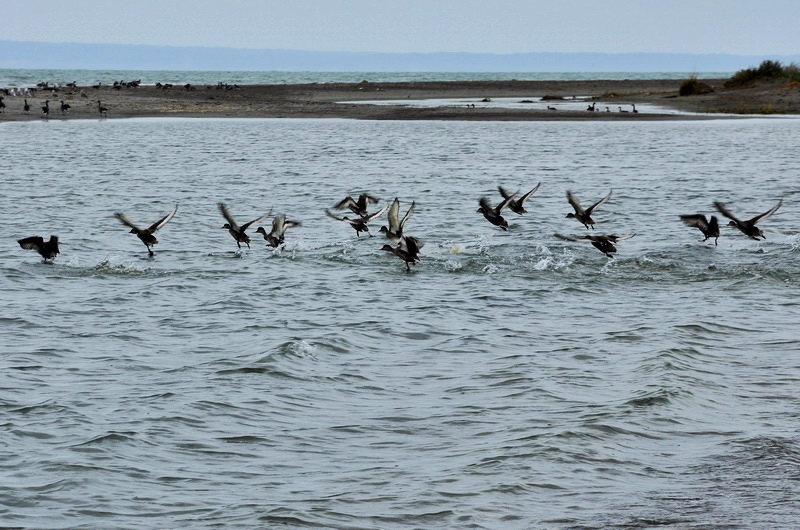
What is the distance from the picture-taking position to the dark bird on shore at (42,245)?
17.8 metres

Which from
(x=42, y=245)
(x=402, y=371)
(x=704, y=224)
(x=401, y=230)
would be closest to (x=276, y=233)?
(x=401, y=230)

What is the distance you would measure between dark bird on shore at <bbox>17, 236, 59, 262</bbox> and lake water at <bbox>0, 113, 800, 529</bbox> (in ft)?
0.83

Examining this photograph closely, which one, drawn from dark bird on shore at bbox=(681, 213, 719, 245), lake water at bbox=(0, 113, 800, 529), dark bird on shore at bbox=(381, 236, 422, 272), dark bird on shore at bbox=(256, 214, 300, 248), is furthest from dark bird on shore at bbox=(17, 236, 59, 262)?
dark bird on shore at bbox=(681, 213, 719, 245)

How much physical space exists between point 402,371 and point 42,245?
341 inches

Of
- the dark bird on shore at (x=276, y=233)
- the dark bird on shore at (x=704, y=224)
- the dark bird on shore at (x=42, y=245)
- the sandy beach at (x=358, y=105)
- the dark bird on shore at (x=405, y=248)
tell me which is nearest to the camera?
the dark bird on shore at (x=405, y=248)

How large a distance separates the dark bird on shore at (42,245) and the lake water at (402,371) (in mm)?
253

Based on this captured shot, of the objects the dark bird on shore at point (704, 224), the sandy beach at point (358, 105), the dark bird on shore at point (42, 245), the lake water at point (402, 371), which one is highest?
the sandy beach at point (358, 105)

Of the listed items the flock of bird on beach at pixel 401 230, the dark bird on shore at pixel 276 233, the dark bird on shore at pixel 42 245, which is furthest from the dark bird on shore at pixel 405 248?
the dark bird on shore at pixel 42 245

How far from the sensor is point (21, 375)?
11406 mm

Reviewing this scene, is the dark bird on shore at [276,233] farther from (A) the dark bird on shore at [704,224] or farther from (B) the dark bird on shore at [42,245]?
(A) the dark bird on shore at [704,224]

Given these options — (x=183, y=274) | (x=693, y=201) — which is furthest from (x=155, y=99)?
(x=183, y=274)

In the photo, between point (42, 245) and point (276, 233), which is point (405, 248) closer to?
point (276, 233)

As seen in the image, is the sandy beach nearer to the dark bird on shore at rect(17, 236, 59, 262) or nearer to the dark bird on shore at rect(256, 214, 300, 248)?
the dark bird on shore at rect(256, 214, 300, 248)

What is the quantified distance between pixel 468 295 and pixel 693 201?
37.9 ft
